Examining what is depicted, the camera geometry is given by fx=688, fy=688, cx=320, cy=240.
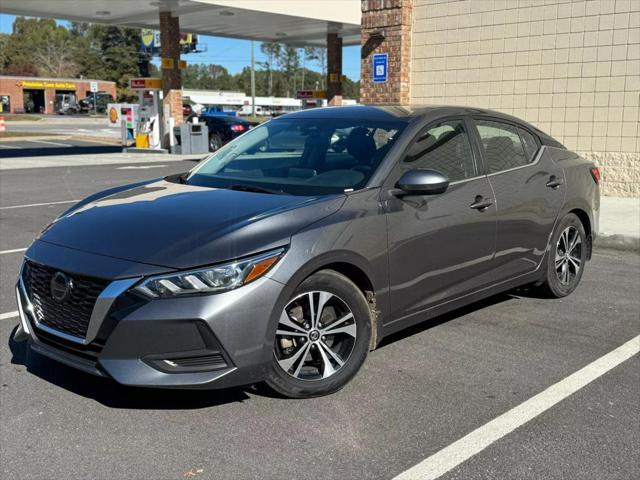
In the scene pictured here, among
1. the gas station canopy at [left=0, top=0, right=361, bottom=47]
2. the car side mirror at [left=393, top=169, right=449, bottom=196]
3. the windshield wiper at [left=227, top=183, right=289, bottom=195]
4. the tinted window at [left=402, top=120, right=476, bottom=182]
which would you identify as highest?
the gas station canopy at [left=0, top=0, right=361, bottom=47]

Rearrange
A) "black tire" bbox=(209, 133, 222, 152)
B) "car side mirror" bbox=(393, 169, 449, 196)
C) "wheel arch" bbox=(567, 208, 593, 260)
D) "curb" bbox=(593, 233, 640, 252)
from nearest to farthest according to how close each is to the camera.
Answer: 1. "car side mirror" bbox=(393, 169, 449, 196)
2. "wheel arch" bbox=(567, 208, 593, 260)
3. "curb" bbox=(593, 233, 640, 252)
4. "black tire" bbox=(209, 133, 222, 152)

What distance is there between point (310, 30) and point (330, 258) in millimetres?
26414

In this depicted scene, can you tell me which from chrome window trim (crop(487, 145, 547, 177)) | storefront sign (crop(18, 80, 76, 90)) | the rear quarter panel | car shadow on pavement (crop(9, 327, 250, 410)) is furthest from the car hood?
storefront sign (crop(18, 80, 76, 90))

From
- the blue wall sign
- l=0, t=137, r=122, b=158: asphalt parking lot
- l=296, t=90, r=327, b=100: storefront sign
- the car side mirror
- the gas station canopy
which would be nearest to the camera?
the car side mirror

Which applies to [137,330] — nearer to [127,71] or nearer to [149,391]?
[149,391]

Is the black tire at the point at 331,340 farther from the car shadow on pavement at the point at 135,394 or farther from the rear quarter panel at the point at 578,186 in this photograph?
the rear quarter panel at the point at 578,186

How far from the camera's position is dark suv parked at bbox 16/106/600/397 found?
11.3 feet

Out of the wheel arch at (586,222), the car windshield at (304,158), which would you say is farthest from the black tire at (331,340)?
the wheel arch at (586,222)

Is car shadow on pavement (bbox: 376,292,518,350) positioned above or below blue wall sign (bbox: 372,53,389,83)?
below

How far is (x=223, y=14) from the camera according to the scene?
24.7m

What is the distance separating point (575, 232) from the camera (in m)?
6.13

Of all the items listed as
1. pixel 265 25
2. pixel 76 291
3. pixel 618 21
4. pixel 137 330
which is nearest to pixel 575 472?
pixel 137 330

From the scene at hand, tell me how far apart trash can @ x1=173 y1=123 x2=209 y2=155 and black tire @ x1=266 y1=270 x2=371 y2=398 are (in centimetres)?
2231

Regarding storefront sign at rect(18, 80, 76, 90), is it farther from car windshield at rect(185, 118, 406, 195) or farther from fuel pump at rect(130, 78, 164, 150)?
car windshield at rect(185, 118, 406, 195)
